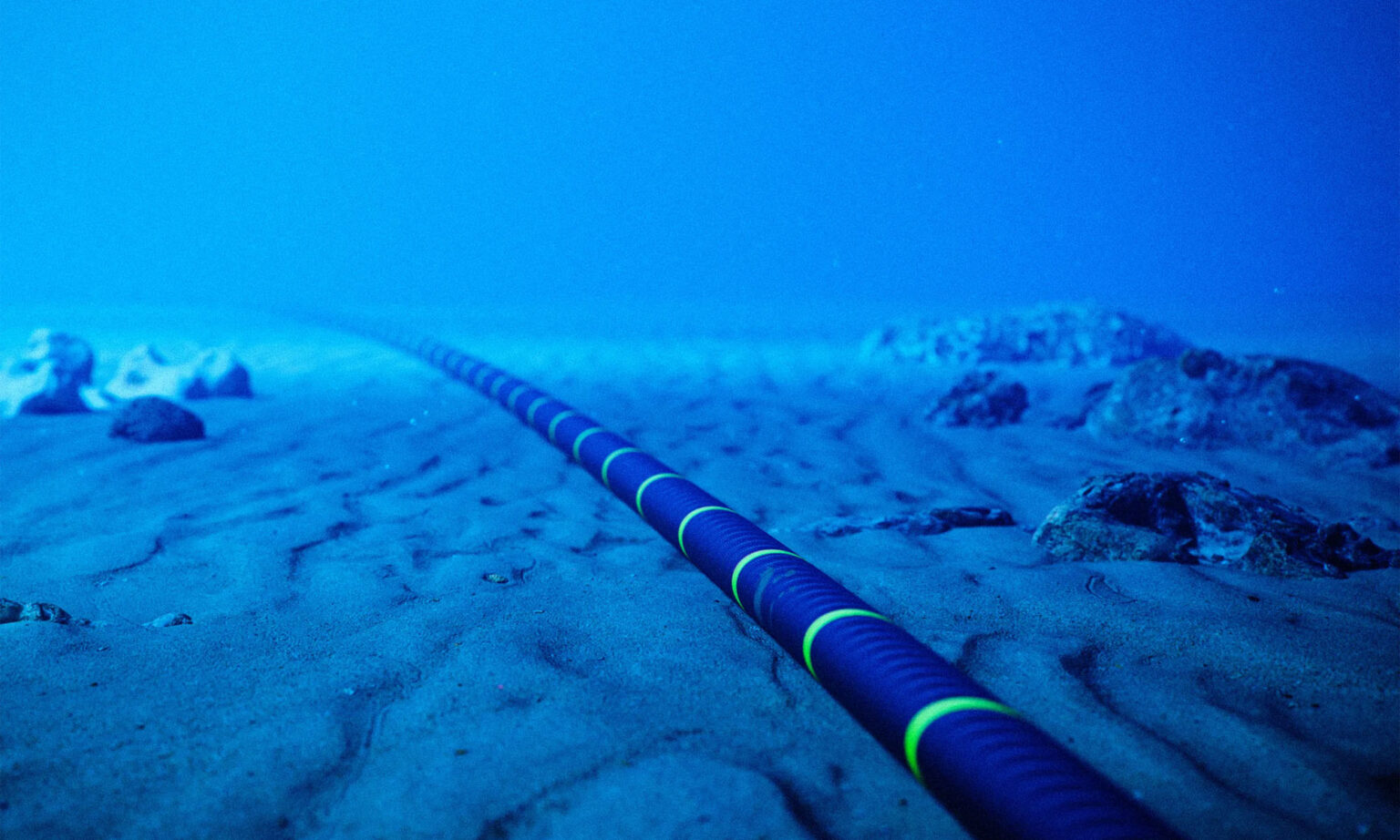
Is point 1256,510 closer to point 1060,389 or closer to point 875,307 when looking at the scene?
point 1060,389

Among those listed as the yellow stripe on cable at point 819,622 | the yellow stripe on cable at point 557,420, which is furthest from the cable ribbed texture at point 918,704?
the yellow stripe on cable at point 557,420

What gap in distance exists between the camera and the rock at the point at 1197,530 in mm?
2734

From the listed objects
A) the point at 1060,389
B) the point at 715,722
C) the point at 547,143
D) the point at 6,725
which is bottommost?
the point at 6,725

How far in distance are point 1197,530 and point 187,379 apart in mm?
7163

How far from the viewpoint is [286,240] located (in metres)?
49.4

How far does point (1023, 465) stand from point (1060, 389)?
345cm

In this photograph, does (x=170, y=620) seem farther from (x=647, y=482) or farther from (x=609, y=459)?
(x=609, y=459)

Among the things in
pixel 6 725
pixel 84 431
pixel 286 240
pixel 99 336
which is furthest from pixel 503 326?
pixel 286 240

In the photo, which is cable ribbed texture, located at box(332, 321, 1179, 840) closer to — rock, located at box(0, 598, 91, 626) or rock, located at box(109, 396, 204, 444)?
rock, located at box(0, 598, 91, 626)

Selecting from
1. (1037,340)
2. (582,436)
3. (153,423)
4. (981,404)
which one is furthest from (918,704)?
(1037,340)

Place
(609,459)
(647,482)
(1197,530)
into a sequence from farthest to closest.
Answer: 1. (609,459)
2. (647,482)
3. (1197,530)

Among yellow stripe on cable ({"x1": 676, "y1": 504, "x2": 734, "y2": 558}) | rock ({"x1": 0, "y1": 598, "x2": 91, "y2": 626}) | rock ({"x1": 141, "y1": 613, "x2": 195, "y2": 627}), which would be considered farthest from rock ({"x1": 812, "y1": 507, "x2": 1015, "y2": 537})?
rock ({"x1": 0, "y1": 598, "x2": 91, "y2": 626})

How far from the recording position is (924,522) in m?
3.28

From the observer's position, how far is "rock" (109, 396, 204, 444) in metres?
4.57
